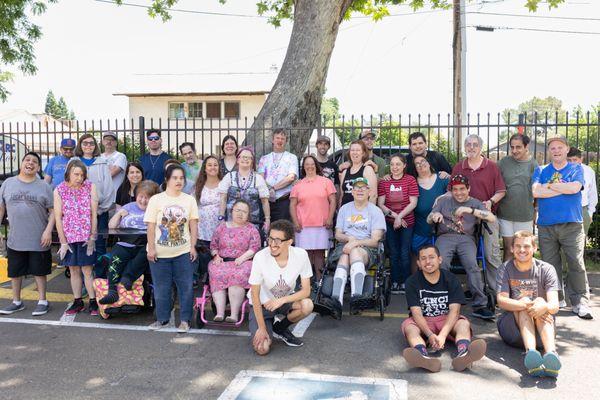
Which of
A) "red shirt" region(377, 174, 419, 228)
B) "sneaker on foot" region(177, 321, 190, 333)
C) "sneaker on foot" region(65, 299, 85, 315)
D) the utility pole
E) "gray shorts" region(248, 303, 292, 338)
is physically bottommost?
"sneaker on foot" region(177, 321, 190, 333)

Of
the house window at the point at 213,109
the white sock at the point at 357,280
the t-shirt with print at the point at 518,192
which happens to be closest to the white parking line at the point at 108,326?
the white sock at the point at 357,280

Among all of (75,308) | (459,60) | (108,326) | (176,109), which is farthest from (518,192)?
(176,109)

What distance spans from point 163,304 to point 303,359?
1776 millimetres

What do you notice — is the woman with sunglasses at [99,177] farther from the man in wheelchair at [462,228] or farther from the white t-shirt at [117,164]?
the man in wheelchair at [462,228]

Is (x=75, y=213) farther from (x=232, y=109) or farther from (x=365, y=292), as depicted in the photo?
(x=232, y=109)

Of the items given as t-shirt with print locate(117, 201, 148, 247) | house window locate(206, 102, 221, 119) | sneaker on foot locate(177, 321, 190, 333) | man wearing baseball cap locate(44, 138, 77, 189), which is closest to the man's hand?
sneaker on foot locate(177, 321, 190, 333)

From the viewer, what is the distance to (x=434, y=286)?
5121mm

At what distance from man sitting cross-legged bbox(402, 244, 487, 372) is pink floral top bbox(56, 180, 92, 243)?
3.66 m

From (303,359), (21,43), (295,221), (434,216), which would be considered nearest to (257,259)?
(303,359)

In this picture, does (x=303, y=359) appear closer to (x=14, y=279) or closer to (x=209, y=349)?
(x=209, y=349)

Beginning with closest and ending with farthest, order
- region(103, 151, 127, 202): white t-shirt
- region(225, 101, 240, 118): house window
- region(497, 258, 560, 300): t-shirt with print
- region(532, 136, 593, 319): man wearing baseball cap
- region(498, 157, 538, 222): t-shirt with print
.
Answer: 1. region(497, 258, 560, 300): t-shirt with print
2. region(532, 136, 593, 319): man wearing baseball cap
3. region(498, 157, 538, 222): t-shirt with print
4. region(103, 151, 127, 202): white t-shirt
5. region(225, 101, 240, 118): house window

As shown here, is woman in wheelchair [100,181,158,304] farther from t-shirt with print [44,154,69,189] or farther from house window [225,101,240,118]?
house window [225,101,240,118]

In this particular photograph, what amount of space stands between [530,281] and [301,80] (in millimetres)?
5640

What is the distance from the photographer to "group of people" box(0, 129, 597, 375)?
16.5ft
